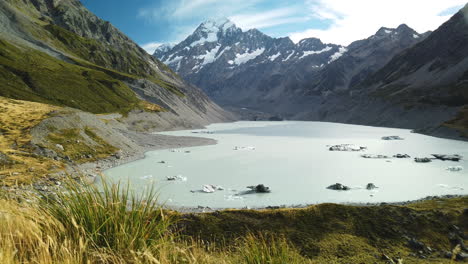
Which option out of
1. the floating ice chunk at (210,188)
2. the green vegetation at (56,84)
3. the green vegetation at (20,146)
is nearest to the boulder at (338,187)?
the floating ice chunk at (210,188)

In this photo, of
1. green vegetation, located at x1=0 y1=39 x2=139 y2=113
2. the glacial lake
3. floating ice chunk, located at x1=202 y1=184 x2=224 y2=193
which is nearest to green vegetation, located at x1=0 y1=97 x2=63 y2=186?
the glacial lake

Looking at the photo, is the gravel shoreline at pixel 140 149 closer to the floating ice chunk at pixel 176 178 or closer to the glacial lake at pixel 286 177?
the glacial lake at pixel 286 177

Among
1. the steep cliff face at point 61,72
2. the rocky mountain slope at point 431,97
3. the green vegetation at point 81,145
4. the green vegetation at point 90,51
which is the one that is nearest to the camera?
the green vegetation at point 81,145

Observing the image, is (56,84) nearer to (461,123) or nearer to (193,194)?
Result: (193,194)

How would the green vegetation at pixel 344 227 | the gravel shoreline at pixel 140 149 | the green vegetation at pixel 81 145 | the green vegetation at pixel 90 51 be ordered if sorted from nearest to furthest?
the green vegetation at pixel 344 227, the gravel shoreline at pixel 140 149, the green vegetation at pixel 81 145, the green vegetation at pixel 90 51

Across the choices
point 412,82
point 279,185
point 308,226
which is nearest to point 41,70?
point 279,185

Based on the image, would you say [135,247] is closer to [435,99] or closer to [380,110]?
[435,99]

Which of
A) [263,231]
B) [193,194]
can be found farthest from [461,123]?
[263,231]
